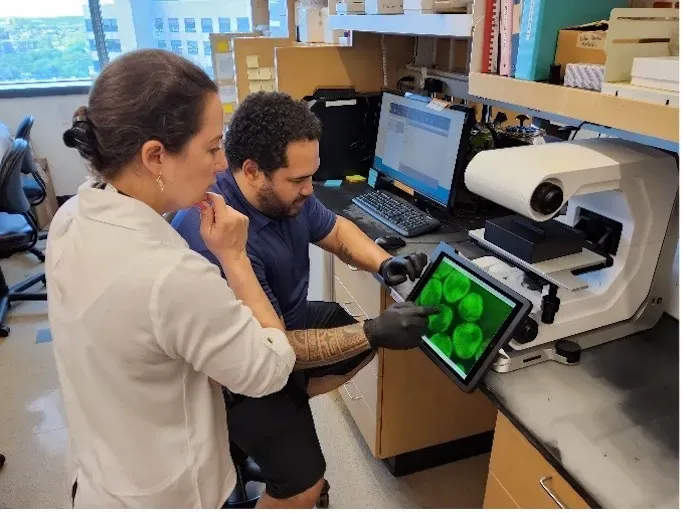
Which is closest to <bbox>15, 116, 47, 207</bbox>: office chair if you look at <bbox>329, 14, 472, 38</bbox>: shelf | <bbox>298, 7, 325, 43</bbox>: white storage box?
<bbox>298, 7, 325, 43</bbox>: white storage box

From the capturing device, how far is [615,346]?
1272 mm

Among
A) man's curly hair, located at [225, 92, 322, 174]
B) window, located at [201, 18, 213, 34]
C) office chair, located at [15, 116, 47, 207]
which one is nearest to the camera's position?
man's curly hair, located at [225, 92, 322, 174]

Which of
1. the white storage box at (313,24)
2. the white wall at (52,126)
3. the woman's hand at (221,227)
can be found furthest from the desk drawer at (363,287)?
the white wall at (52,126)

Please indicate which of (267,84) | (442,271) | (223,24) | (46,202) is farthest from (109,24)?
(442,271)

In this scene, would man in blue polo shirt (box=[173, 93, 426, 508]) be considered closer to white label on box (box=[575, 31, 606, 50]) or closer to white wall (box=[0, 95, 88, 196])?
white label on box (box=[575, 31, 606, 50])

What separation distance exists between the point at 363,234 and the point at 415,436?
762 mm

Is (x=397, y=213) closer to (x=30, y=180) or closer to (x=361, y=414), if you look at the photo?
(x=361, y=414)

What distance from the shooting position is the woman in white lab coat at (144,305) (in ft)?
3.02

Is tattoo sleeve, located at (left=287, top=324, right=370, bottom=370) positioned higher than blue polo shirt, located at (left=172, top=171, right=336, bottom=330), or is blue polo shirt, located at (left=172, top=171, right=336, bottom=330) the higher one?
blue polo shirt, located at (left=172, top=171, right=336, bottom=330)

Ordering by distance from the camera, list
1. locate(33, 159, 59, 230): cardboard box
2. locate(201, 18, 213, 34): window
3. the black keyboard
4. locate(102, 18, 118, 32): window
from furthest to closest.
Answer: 1. locate(201, 18, 213, 34): window
2. locate(102, 18, 118, 32): window
3. locate(33, 159, 59, 230): cardboard box
4. the black keyboard

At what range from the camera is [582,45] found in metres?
1.17

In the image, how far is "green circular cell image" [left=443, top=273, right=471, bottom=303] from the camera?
48.3 inches

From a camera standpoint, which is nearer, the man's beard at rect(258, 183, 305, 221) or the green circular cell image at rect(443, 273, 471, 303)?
the green circular cell image at rect(443, 273, 471, 303)

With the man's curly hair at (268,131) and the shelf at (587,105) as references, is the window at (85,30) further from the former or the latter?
the shelf at (587,105)
